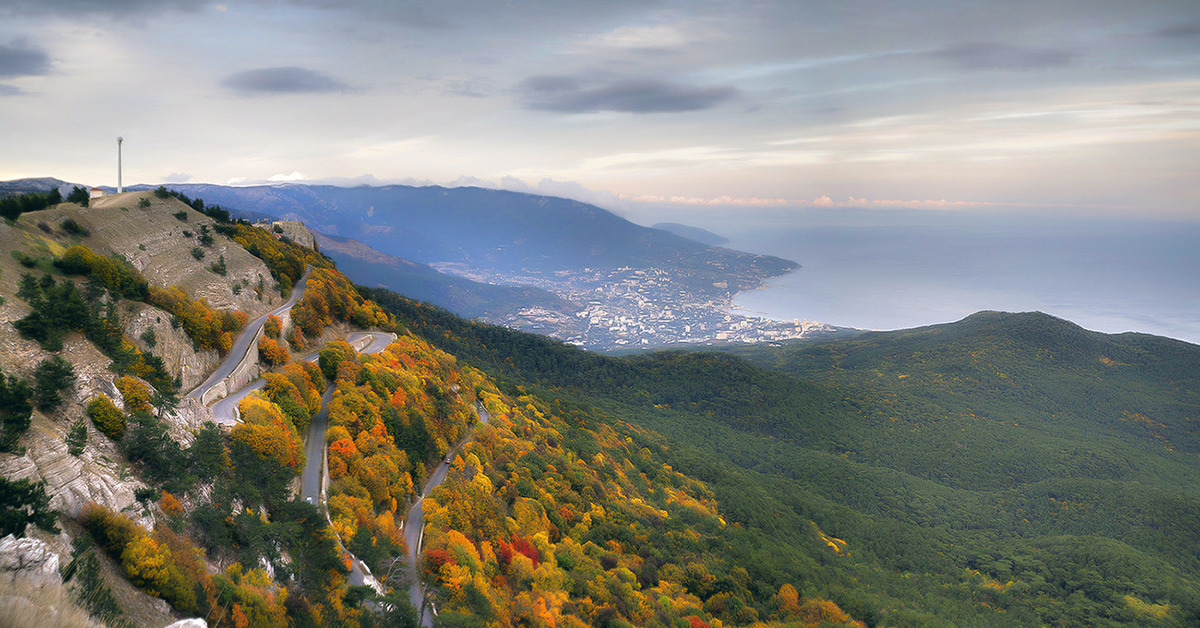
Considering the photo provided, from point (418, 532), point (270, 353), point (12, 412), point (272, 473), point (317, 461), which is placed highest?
point (12, 412)

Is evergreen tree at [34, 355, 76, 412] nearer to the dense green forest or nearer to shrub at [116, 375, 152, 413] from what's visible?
shrub at [116, 375, 152, 413]

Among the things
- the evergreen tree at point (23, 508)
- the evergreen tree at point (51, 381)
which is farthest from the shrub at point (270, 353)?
the evergreen tree at point (23, 508)

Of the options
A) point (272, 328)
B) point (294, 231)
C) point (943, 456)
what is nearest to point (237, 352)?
point (272, 328)

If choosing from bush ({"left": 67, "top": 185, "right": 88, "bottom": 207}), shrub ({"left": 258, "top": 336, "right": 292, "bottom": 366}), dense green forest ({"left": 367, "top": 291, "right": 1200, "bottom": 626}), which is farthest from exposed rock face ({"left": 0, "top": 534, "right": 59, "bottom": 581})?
dense green forest ({"left": 367, "top": 291, "right": 1200, "bottom": 626})

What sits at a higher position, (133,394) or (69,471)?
(133,394)

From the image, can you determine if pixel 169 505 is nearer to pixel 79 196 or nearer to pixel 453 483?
pixel 453 483

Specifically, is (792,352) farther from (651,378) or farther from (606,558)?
(606,558)

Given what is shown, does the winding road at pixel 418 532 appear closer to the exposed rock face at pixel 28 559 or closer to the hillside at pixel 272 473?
the hillside at pixel 272 473
